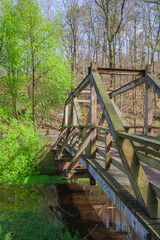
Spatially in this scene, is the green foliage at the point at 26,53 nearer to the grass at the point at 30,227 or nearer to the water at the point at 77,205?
the water at the point at 77,205

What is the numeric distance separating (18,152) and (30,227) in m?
5.05

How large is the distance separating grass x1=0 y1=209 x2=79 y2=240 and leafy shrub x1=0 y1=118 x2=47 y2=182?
10.3ft

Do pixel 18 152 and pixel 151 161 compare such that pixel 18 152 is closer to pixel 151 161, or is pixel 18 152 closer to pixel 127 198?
pixel 127 198

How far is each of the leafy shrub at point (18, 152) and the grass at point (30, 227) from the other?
10.3ft

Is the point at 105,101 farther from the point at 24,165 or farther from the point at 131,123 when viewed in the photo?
the point at 131,123

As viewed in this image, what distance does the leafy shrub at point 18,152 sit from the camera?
9602 millimetres

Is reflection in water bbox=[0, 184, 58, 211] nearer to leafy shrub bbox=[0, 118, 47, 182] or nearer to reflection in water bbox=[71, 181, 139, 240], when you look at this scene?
leafy shrub bbox=[0, 118, 47, 182]

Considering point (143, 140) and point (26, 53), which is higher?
point (26, 53)

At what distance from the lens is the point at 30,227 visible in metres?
5.55

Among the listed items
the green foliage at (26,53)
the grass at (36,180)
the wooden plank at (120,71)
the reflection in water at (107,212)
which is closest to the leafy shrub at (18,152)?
the grass at (36,180)

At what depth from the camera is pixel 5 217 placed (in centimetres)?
611

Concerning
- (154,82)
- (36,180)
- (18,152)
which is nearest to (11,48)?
(18,152)

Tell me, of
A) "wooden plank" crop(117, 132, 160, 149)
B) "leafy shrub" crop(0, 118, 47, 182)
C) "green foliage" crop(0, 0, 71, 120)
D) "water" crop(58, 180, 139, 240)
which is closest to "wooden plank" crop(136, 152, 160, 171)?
"wooden plank" crop(117, 132, 160, 149)

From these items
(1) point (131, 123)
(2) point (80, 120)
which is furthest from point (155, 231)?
(1) point (131, 123)
